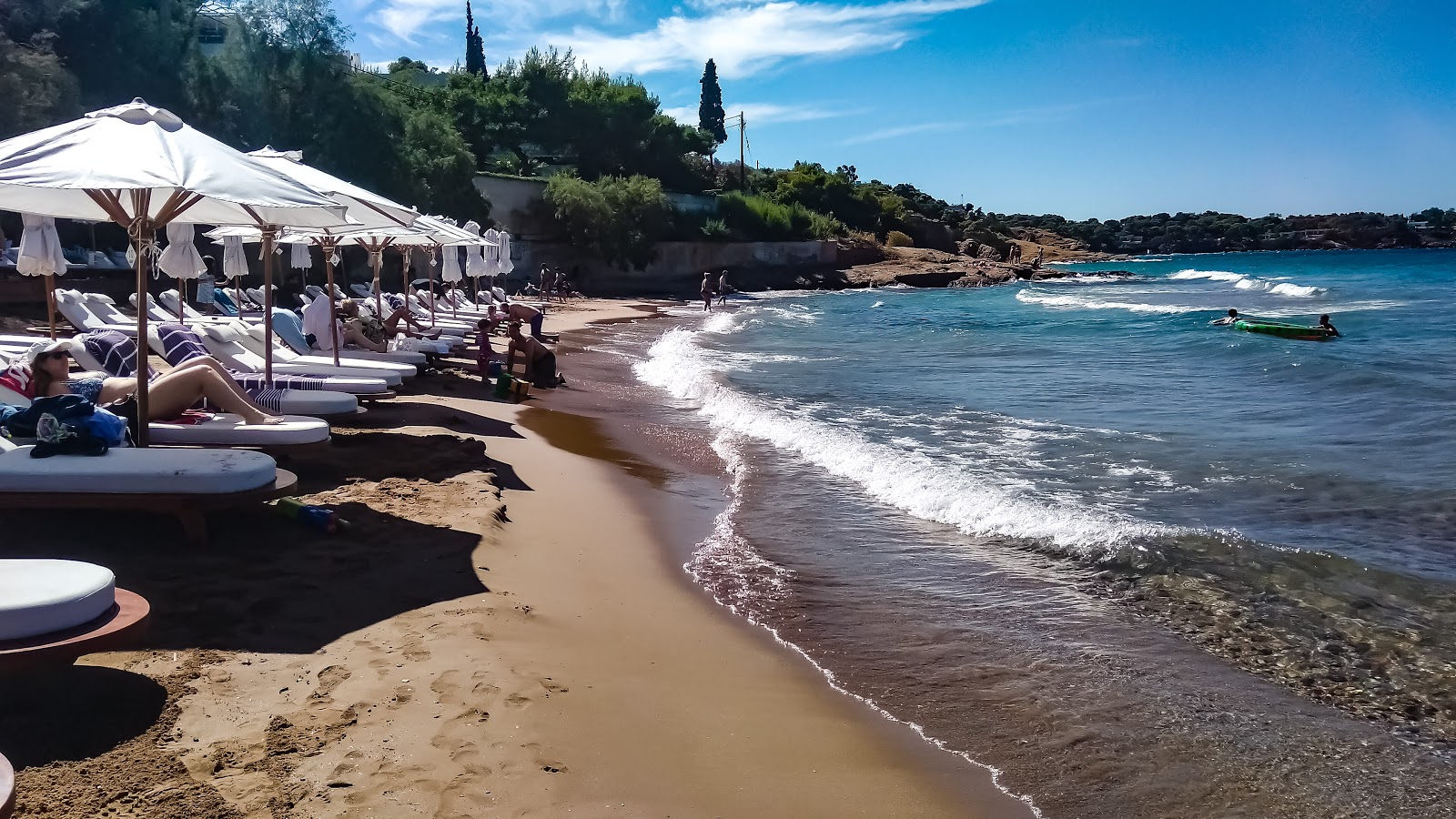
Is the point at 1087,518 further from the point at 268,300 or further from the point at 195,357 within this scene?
the point at 195,357

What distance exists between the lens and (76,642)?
335 centimetres

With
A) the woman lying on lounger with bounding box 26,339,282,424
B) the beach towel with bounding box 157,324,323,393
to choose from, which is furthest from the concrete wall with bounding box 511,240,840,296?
the woman lying on lounger with bounding box 26,339,282,424

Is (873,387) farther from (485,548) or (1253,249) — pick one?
(1253,249)

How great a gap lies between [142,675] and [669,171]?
58.7 metres

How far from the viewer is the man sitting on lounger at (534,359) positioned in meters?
14.3

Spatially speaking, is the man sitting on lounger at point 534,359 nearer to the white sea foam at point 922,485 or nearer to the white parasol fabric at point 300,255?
the white sea foam at point 922,485

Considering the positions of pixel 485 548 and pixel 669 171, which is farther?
pixel 669 171

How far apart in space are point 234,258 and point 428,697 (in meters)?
14.0

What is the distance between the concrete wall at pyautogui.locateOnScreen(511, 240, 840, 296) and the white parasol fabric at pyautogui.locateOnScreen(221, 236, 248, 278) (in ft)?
88.4

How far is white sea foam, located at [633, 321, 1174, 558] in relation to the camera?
7.28 m

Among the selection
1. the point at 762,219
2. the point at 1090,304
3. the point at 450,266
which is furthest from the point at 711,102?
the point at 450,266

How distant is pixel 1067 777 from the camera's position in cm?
389

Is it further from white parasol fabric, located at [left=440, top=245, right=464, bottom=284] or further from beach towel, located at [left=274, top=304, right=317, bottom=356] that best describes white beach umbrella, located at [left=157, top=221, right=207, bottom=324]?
white parasol fabric, located at [left=440, top=245, right=464, bottom=284]

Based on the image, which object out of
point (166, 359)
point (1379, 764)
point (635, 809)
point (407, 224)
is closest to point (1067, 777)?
point (1379, 764)
